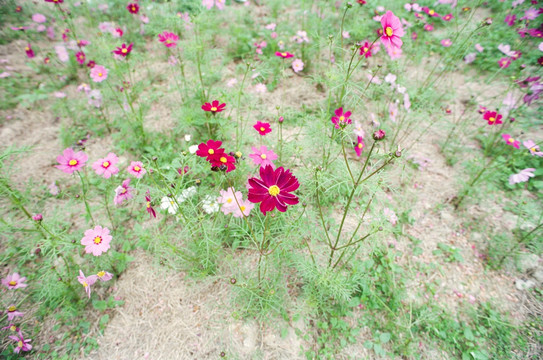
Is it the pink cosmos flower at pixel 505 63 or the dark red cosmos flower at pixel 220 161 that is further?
the pink cosmos flower at pixel 505 63

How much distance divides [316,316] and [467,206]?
1.52 metres

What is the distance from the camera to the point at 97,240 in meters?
1.55

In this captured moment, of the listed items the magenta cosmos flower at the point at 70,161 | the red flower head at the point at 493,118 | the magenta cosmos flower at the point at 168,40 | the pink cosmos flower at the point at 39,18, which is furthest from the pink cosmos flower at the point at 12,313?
the pink cosmos flower at the point at 39,18

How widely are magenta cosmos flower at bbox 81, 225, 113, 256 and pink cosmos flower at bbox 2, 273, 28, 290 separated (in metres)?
0.45

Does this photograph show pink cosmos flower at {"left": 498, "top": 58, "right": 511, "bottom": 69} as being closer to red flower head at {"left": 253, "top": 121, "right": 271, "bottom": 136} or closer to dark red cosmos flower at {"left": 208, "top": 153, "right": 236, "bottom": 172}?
red flower head at {"left": 253, "top": 121, "right": 271, "bottom": 136}

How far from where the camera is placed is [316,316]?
1.61m

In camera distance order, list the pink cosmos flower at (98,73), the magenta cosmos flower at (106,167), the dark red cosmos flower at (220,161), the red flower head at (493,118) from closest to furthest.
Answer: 1. the dark red cosmos flower at (220,161)
2. the magenta cosmos flower at (106,167)
3. the red flower head at (493,118)
4. the pink cosmos flower at (98,73)

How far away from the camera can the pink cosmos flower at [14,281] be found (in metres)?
1.53

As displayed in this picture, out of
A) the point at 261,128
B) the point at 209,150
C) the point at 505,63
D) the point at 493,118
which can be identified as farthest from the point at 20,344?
the point at 505,63

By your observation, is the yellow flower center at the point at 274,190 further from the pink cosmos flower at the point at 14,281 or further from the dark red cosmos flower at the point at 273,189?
the pink cosmos flower at the point at 14,281

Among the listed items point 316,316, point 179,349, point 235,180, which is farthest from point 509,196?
point 179,349

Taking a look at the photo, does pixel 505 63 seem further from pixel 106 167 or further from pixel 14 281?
pixel 14 281

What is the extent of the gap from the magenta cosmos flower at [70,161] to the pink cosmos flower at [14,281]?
0.70m

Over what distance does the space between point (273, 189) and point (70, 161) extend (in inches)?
51.5
